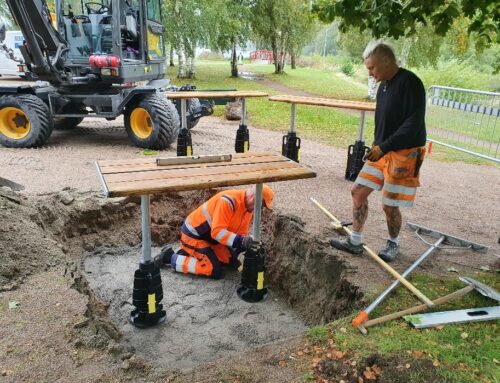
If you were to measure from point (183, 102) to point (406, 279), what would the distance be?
4.22 meters

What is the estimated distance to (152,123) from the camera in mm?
7375

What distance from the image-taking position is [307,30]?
23.1 metres

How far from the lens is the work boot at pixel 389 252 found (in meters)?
3.82

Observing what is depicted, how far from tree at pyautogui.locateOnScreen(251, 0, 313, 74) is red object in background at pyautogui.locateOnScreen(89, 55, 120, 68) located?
1572 centimetres

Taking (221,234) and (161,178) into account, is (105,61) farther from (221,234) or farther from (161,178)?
(161,178)

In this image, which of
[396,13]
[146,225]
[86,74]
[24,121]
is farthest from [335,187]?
[24,121]

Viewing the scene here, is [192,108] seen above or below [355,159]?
above

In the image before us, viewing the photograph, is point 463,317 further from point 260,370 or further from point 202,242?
point 202,242

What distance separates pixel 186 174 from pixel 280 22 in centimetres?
2124

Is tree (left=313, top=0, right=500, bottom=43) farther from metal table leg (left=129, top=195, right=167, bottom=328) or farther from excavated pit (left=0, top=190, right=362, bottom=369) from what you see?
metal table leg (left=129, top=195, right=167, bottom=328)

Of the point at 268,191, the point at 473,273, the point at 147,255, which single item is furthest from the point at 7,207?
the point at 473,273

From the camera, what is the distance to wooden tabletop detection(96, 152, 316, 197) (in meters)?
2.71

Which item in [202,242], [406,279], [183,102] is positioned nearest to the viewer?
[406,279]

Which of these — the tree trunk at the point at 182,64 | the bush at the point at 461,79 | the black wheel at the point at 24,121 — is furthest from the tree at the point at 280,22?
the black wheel at the point at 24,121
